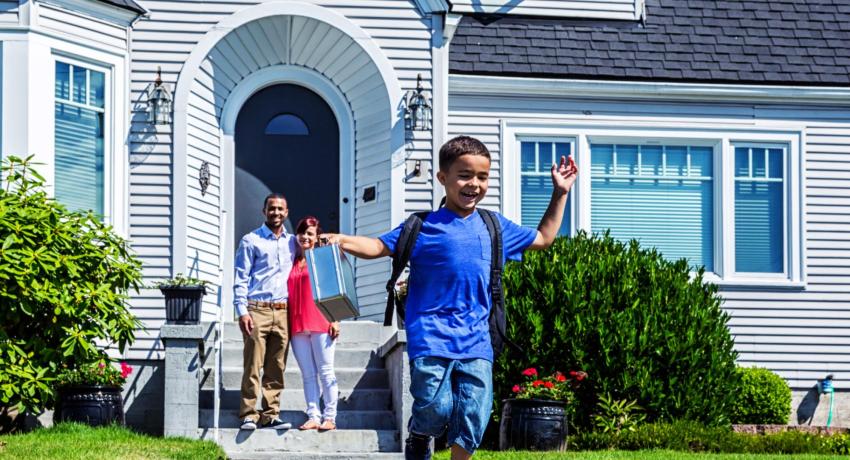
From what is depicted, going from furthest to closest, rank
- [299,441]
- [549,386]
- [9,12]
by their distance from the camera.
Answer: [9,12] < [549,386] < [299,441]

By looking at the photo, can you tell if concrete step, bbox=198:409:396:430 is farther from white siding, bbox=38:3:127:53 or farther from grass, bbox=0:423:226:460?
white siding, bbox=38:3:127:53

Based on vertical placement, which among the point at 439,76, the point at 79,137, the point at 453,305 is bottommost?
the point at 453,305

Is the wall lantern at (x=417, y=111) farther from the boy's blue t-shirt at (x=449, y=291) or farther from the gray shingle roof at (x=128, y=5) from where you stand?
the boy's blue t-shirt at (x=449, y=291)

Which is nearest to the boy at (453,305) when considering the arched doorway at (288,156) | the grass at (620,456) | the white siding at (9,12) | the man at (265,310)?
the grass at (620,456)

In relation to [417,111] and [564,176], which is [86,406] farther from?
[564,176]

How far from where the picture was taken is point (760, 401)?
1400 cm

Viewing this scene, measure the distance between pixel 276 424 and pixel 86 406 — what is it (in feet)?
5.45

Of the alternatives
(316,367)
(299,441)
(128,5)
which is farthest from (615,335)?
(128,5)

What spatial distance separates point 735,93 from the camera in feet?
48.8

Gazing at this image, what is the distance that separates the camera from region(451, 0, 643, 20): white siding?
49.9ft

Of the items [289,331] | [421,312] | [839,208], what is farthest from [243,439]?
[839,208]

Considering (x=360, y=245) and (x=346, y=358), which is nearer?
(x=360, y=245)

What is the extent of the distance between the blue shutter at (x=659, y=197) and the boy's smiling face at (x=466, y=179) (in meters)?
8.66

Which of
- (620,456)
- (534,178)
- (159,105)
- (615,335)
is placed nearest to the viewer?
(620,456)
